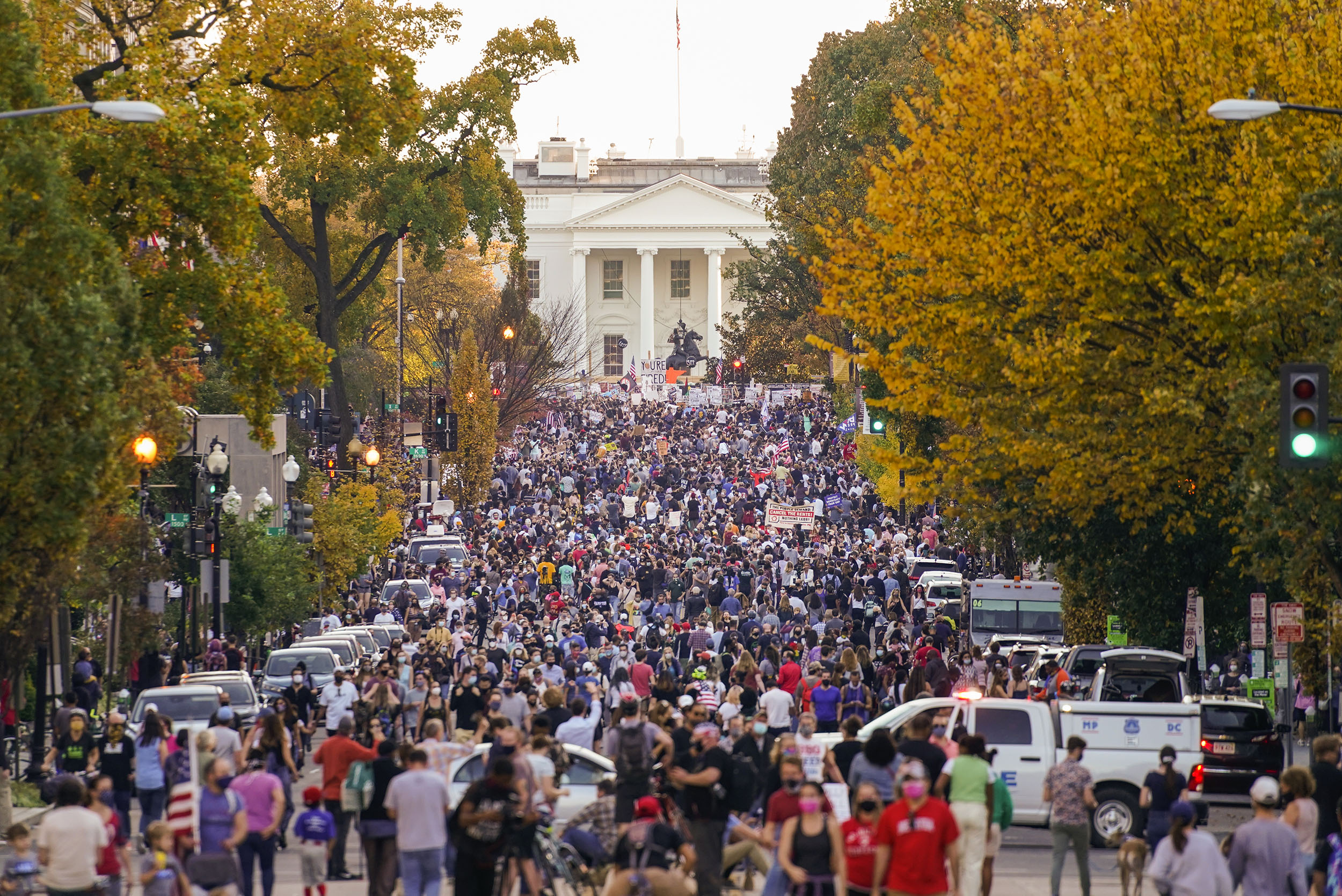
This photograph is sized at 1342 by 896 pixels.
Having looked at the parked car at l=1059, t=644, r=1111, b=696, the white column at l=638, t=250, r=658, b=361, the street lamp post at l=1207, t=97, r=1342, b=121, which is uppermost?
the white column at l=638, t=250, r=658, b=361

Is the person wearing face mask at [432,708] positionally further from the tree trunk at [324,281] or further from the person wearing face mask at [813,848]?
the tree trunk at [324,281]

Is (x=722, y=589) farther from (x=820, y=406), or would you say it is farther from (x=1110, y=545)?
(x=820, y=406)

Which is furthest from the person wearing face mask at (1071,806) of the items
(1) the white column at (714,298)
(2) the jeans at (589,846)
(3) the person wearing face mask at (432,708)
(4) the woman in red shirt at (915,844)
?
(1) the white column at (714,298)

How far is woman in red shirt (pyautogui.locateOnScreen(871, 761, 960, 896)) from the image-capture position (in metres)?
11.2

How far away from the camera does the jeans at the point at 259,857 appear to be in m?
14.5

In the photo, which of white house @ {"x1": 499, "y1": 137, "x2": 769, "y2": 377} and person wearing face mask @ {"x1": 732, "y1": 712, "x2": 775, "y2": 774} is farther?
white house @ {"x1": 499, "y1": 137, "x2": 769, "y2": 377}

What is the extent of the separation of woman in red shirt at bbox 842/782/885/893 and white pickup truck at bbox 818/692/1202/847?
7.33 metres

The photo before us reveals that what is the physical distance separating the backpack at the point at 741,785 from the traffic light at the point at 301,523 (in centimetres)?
2141

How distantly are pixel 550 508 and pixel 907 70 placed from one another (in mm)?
17911

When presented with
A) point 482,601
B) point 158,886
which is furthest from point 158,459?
point 158,886

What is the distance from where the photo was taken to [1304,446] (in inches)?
625

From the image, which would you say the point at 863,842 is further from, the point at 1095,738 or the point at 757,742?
the point at 1095,738

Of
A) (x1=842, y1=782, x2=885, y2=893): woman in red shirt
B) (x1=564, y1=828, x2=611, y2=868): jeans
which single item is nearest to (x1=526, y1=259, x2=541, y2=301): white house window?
(x1=564, y1=828, x2=611, y2=868): jeans

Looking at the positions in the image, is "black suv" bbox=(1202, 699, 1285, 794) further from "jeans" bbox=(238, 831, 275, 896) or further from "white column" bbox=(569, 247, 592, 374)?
"white column" bbox=(569, 247, 592, 374)
